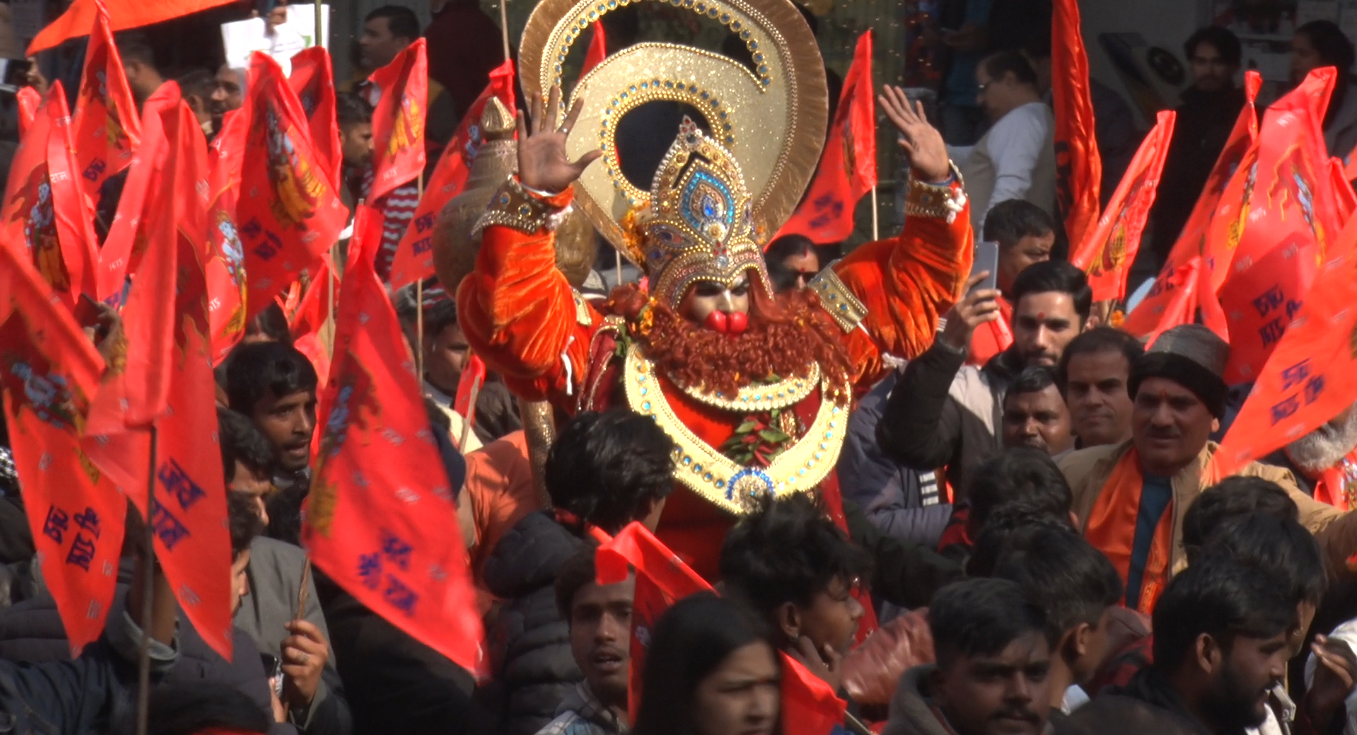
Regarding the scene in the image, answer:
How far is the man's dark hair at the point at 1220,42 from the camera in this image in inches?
334

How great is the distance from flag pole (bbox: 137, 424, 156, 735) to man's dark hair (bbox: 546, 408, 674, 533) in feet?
2.45

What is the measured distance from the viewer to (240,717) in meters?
3.39

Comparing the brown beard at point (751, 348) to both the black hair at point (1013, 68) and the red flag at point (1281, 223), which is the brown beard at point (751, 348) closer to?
the red flag at point (1281, 223)

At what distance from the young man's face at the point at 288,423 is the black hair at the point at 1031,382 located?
1747 mm

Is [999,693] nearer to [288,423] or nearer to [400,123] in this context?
[288,423]

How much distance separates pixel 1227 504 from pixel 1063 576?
635 millimetres

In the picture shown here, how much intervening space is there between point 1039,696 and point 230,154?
350cm

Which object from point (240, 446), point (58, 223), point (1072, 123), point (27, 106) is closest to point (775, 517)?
point (240, 446)

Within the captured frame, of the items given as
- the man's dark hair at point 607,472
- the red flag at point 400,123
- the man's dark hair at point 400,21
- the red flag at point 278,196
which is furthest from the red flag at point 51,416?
the man's dark hair at point 400,21

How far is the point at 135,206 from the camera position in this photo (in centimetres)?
516

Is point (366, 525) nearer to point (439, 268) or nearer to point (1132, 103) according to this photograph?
point (439, 268)

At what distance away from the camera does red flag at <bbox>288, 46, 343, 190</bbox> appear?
264 inches

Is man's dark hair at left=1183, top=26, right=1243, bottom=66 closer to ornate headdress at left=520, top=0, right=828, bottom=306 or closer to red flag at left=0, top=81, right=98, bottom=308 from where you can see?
ornate headdress at left=520, top=0, right=828, bottom=306

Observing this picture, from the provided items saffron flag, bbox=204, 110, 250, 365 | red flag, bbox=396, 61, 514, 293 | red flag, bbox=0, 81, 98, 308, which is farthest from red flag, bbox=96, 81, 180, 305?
red flag, bbox=396, 61, 514, 293
